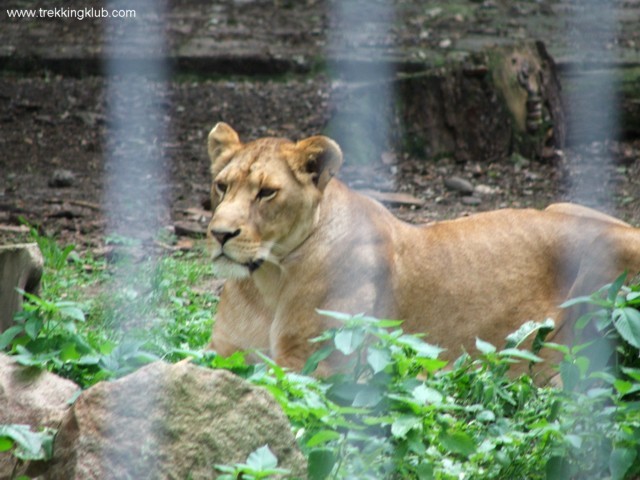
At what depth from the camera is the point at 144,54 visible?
8000mm

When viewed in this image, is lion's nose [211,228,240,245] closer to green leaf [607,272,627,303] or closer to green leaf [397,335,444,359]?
green leaf [397,335,444,359]

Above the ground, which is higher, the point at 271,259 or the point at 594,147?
the point at 271,259

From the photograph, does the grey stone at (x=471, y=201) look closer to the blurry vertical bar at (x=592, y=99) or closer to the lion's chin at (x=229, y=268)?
the blurry vertical bar at (x=592, y=99)

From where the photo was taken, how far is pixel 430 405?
2.45 metres

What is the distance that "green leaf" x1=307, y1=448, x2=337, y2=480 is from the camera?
2.24 m

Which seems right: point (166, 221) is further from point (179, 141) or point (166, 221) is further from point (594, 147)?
point (594, 147)

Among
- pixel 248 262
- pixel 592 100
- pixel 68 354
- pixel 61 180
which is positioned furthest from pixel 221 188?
pixel 592 100

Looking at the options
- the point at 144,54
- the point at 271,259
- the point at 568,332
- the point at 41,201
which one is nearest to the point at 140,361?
the point at 271,259

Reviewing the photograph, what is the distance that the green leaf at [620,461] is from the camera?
89.9 inches

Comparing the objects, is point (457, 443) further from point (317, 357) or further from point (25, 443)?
point (25, 443)

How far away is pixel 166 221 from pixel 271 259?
2389 mm

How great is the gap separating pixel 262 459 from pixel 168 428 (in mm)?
229

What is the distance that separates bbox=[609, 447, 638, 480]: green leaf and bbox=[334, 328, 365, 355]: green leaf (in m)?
0.57

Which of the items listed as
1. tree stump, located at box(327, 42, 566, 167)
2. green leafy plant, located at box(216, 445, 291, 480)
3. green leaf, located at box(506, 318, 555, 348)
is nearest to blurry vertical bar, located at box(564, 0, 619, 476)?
tree stump, located at box(327, 42, 566, 167)
